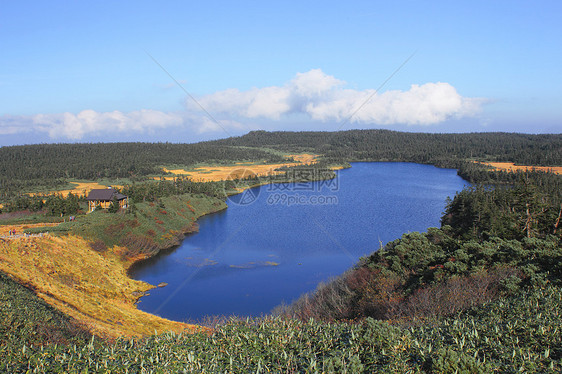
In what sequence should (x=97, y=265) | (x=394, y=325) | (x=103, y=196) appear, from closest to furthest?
(x=394, y=325), (x=97, y=265), (x=103, y=196)

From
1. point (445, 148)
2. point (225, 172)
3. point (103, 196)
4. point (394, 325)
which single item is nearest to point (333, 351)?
point (394, 325)

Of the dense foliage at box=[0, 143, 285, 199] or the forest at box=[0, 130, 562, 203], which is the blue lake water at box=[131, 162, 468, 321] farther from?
the dense foliage at box=[0, 143, 285, 199]

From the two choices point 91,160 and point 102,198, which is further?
point 91,160

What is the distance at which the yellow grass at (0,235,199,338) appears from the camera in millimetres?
22625

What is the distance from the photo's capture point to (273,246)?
4475cm

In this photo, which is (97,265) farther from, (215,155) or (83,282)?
(215,155)

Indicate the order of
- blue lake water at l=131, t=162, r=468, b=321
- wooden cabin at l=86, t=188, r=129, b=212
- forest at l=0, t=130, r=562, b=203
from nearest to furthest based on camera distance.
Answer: blue lake water at l=131, t=162, r=468, b=321
wooden cabin at l=86, t=188, r=129, b=212
forest at l=0, t=130, r=562, b=203

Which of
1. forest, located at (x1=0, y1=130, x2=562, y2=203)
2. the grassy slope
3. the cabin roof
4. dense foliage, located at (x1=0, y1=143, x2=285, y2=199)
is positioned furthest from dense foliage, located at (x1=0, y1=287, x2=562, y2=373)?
dense foliage, located at (x1=0, y1=143, x2=285, y2=199)

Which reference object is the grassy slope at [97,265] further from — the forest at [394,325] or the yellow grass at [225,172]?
the yellow grass at [225,172]

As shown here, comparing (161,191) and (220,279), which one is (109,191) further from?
(220,279)

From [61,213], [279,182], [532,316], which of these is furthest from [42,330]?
[279,182]

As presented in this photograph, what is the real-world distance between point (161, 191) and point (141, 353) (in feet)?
198

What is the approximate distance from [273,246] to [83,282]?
21.0 meters

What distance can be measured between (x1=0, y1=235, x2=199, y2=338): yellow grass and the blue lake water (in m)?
2.36
